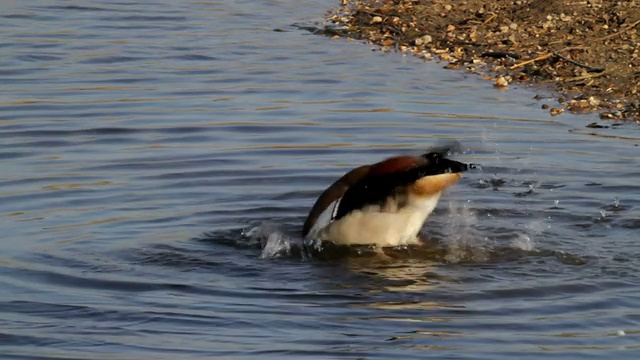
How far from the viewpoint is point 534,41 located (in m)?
13.8

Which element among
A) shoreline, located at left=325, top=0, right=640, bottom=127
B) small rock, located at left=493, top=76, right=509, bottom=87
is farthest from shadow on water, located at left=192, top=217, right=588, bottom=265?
small rock, located at left=493, top=76, right=509, bottom=87

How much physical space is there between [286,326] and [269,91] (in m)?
6.24

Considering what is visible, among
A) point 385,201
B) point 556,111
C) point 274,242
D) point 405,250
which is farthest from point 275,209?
point 556,111

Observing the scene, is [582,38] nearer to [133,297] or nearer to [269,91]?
[269,91]

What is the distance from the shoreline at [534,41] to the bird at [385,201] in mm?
3566

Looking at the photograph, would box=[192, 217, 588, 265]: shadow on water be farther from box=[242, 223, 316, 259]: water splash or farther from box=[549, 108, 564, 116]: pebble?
box=[549, 108, 564, 116]: pebble

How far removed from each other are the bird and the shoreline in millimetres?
3566

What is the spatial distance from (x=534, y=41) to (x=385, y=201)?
232 inches

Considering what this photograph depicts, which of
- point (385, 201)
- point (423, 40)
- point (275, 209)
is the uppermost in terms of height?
point (423, 40)

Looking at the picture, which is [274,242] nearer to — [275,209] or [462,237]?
[275,209]

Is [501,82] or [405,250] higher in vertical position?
[501,82]

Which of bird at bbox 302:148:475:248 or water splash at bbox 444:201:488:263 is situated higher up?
bird at bbox 302:148:475:248

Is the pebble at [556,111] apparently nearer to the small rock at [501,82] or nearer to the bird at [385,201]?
the small rock at [501,82]

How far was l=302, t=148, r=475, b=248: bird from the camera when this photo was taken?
803 centimetres
